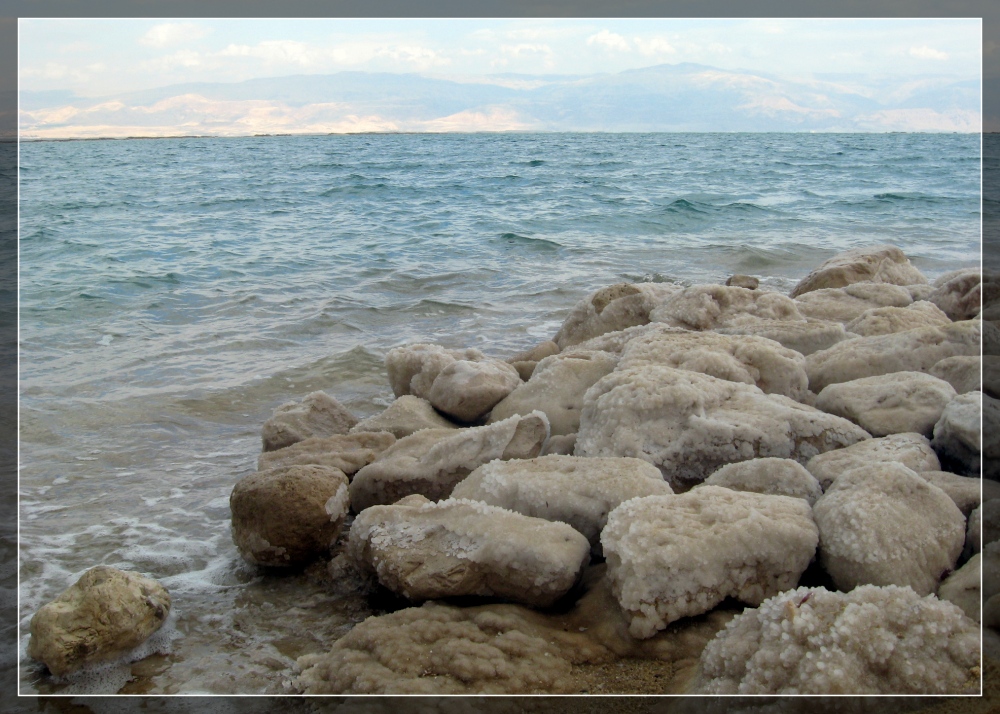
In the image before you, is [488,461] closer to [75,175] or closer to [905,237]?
[905,237]

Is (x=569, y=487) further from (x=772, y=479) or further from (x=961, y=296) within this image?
(x=961, y=296)

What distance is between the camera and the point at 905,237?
11.5m

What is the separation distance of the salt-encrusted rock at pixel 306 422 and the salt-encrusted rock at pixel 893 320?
3009 mm

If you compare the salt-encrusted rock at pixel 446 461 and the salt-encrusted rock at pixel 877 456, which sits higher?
the salt-encrusted rock at pixel 877 456

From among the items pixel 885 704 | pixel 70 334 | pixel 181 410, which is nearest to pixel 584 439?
pixel 885 704

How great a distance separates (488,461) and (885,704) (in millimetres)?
1910

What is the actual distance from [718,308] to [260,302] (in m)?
5.04

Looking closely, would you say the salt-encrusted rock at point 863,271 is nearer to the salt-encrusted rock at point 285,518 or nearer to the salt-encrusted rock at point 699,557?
the salt-encrusted rock at point 699,557

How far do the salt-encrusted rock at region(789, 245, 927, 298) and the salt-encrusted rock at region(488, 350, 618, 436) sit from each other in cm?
280

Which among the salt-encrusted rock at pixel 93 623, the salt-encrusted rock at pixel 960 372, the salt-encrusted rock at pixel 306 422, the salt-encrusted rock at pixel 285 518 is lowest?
the salt-encrusted rock at pixel 93 623

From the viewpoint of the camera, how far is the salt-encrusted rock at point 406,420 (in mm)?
4070

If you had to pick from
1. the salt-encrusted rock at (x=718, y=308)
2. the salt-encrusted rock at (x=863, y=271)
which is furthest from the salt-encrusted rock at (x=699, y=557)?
the salt-encrusted rock at (x=863, y=271)

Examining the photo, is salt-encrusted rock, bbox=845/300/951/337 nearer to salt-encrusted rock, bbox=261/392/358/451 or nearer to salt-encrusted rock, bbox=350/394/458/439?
salt-encrusted rock, bbox=350/394/458/439

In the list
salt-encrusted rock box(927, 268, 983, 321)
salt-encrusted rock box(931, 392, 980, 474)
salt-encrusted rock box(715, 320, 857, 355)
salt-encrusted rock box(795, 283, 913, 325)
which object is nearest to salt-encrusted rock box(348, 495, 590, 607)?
salt-encrusted rock box(931, 392, 980, 474)
